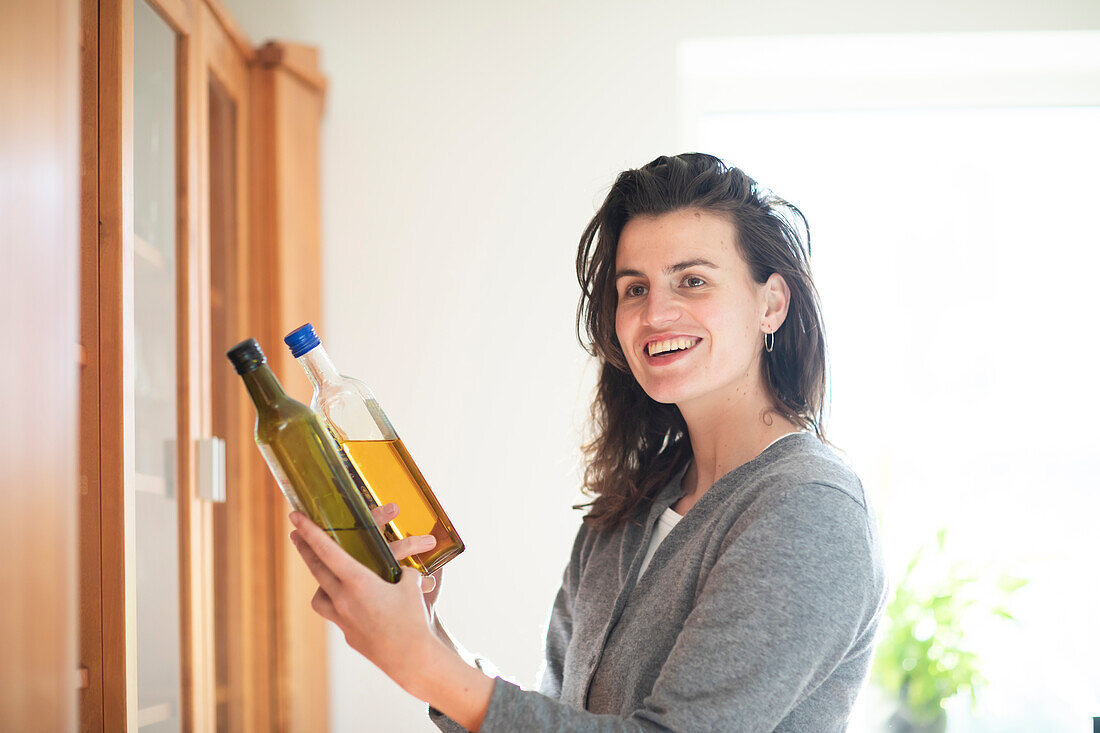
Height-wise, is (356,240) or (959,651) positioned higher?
(356,240)

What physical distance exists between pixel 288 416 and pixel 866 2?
1.95 meters

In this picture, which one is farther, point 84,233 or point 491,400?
point 491,400

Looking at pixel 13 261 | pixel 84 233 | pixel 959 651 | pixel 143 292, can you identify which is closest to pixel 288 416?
pixel 13 261

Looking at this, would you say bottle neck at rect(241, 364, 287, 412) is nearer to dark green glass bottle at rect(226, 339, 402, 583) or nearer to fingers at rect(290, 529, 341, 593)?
dark green glass bottle at rect(226, 339, 402, 583)

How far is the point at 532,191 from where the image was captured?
2221 millimetres

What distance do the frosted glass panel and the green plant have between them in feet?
5.17

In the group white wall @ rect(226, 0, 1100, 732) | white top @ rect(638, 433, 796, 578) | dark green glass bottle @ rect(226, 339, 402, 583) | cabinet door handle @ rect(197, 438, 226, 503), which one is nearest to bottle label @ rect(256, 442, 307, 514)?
dark green glass bottle @ rect(226, 339, 402, 583)

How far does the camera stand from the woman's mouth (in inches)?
42.8

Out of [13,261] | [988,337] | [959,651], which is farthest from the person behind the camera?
[988,337]

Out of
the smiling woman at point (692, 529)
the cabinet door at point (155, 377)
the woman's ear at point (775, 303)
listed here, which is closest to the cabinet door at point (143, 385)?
the cabinet door at point (155, 377)

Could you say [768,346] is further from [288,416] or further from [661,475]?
[288,416]

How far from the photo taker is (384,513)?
0.80 m

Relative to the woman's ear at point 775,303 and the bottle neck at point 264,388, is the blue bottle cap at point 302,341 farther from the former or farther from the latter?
the woman's ear at point 775,303

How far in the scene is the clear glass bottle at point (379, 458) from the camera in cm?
80
